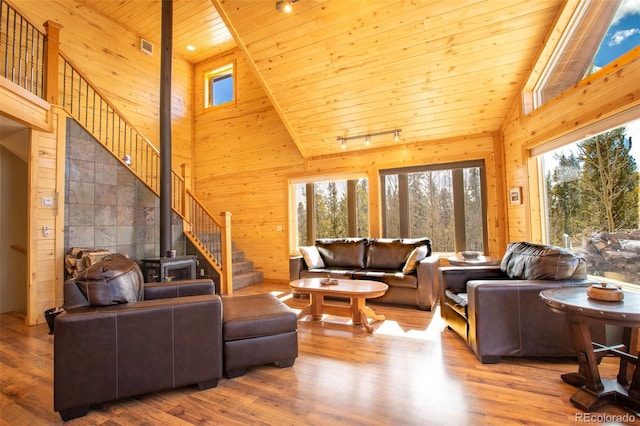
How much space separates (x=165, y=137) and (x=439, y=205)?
450cm

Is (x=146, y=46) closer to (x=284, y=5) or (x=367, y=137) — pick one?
(x=284, y=5)

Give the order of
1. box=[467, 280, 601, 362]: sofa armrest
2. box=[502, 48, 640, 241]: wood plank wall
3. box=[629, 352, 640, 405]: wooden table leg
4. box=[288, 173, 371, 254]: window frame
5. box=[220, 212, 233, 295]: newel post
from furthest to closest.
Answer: box=[288, 173, 371, 254]: window frame < box=[220, 212, 233, 295]: newel post < box=[502, 48, 640, 241]: wood plank wall < box=[467, 280, 601, 362]: sofa armrest < box=[629, 352, 640, 405]: wooden table leg

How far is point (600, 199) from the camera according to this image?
2.83 meters

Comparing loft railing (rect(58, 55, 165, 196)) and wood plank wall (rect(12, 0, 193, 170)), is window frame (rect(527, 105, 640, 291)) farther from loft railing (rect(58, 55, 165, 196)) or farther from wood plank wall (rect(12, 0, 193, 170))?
wood plank wall (rect(12, 0, 193, 170))

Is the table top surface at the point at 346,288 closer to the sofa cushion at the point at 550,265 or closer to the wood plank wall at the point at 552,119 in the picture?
the sofa cushion at the point at 550,265

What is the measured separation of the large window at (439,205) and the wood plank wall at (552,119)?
0.47 metres

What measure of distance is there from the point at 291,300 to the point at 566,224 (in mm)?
3582

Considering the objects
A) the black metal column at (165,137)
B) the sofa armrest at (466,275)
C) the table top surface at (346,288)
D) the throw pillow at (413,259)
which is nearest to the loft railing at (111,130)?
the black metal column at (165,137)

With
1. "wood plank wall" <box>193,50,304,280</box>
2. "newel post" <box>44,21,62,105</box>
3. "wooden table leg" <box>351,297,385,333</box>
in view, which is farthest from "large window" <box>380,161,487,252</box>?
"newel post" <box>44,21,62,105</box>

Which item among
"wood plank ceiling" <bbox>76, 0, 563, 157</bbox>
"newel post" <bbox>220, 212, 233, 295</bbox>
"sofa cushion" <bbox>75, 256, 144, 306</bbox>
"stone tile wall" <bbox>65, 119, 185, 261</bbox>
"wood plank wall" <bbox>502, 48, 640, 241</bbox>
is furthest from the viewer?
"newel post" <bbox>220, 212, 233, 295</bbox>

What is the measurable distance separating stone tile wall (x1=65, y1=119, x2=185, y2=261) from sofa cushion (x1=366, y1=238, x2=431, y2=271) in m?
3.31

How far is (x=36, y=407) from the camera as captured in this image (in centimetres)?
187

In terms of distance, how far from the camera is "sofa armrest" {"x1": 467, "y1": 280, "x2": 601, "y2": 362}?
2305 millimetres

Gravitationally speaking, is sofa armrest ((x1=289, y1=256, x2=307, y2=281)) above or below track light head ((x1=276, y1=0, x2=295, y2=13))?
below
